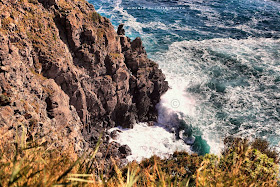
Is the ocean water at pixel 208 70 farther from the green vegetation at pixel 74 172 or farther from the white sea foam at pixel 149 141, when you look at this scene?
the green vegetation at pixel 74 172

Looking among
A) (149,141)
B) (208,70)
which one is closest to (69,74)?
(149,141)

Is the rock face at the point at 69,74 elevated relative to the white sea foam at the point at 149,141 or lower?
elevated

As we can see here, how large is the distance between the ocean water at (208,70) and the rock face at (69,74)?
3258 mm

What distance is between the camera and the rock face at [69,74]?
12266 millimetres

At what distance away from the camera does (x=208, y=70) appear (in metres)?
36.7

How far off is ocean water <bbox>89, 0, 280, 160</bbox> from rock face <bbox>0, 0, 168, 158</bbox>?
3.26 m

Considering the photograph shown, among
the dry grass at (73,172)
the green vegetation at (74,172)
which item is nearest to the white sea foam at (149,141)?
the green vegetation at (74,172)

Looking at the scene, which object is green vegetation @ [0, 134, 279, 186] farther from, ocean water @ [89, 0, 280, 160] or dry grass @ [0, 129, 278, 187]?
ocean water @ [89, 0, 280, 160]

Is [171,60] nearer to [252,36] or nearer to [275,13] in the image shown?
[252,36]

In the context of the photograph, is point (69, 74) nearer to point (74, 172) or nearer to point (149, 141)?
point (149, 141)

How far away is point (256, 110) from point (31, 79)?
27663 millimetres

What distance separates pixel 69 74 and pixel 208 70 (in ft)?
87.5

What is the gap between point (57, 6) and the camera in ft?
61.9

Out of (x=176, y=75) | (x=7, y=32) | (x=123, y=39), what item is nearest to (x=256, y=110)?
(x=176, y=75)
